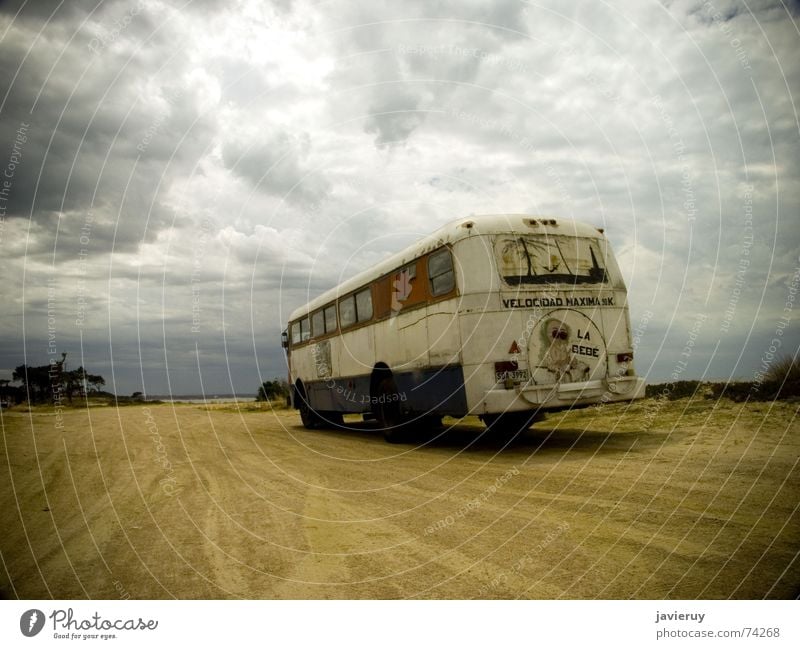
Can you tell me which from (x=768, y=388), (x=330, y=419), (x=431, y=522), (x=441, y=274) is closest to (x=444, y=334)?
(x=441, y=274)

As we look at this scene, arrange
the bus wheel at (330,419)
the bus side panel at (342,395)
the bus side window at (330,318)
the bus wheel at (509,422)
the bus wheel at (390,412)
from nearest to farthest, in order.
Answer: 1. the bus wheel at (509,422)
2. the bus wheel at (390,412)
3. the bus side panel at (342,395)
4. the bus side window at (330,318)
5. the bus wheel at (330,419)

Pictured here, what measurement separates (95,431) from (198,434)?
2.79 meters

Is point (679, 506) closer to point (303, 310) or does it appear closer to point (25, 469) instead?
point (25, 469)

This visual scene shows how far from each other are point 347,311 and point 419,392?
3860 millimetres

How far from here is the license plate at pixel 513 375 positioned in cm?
739

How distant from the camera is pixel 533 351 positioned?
754 centimetres

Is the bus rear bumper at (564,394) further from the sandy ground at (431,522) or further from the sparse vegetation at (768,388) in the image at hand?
the sparse vegetation at (768,388)

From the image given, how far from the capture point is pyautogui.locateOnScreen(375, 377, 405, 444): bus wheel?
9.93 meters

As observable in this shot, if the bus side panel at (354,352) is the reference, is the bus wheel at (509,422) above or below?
below

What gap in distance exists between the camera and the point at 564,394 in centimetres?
754

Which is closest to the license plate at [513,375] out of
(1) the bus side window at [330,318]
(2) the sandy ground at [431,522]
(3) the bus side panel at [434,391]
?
(3) the bus side panel at [434,391]

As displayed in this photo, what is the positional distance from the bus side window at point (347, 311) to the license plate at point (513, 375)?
4.92 metres

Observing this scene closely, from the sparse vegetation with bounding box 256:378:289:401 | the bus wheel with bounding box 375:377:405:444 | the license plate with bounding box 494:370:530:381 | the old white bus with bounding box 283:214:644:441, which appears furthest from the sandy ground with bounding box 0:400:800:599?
the sparse vegetation with bounding box 256:378:289:401
